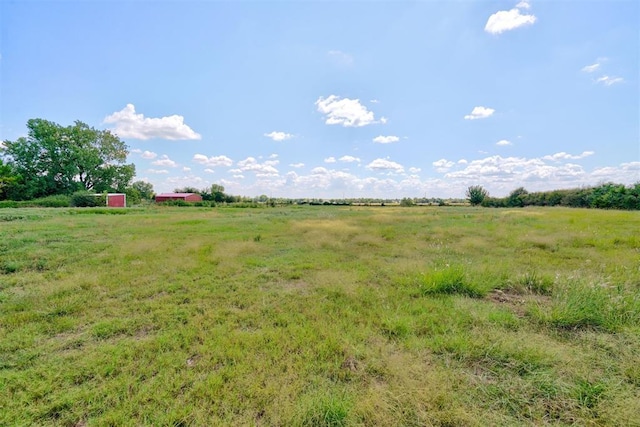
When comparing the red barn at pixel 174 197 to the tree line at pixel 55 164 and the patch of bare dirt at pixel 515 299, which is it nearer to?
the tree line at pixel 55 164

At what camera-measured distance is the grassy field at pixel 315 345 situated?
226cm

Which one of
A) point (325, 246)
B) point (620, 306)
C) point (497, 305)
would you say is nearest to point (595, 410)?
point (497, 305)

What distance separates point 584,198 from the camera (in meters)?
36.0

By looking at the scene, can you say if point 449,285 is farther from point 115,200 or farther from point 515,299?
point 115,200

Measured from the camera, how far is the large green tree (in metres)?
36.7

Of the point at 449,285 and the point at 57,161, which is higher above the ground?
the point at 57,161

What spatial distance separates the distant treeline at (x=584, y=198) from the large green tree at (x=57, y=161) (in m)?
74.5

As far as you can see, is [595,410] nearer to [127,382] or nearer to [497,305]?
[497,305]

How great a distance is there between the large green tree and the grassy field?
4574cm

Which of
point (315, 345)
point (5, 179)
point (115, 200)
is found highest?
point (5, 179)

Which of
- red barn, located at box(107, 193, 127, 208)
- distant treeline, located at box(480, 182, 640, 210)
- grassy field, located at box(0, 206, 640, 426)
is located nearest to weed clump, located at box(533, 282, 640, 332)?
grassy field, located at box(0, 206, 640, 426)

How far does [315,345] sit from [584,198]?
51.1 m

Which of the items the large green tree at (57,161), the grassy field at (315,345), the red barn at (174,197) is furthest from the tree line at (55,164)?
the grassy field at (315,345)

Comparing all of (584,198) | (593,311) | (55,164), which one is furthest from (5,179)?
(584,198)
